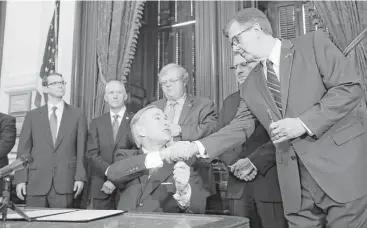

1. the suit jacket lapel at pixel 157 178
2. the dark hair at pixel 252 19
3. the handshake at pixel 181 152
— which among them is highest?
the dark hair at pixel 252 19

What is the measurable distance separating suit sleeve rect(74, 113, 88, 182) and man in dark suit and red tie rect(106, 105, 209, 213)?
1131 mm

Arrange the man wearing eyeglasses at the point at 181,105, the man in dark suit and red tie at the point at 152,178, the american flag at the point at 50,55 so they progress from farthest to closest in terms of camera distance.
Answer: the american flag at the point at 50,55 < the man wearing eyeglasses at the point at 181,105 < the man in dark suit and red tie at the point at 152,178

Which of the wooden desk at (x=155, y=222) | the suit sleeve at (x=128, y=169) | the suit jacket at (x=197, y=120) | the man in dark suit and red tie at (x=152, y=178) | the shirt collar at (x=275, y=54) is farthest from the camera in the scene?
the suit jacket at (x=197, y=120)

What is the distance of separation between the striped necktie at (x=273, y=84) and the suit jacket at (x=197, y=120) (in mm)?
958

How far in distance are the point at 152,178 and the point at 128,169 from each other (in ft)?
0.53

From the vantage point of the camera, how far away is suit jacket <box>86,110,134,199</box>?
3463 millimetres

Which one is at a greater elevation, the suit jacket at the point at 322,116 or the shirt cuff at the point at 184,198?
the suit jacket at the point at 322,116

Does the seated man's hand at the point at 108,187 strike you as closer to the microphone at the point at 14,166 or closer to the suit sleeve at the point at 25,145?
the suit sleeve at the point at 25,145

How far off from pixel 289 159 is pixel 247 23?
773 mm

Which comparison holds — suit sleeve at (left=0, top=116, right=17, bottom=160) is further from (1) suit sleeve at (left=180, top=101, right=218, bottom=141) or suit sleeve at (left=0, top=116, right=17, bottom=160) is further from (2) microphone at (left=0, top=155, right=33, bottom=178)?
(2) microphone at (left=0, top=155, right=33, bottom=178)

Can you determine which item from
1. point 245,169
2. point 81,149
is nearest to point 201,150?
point 245,169

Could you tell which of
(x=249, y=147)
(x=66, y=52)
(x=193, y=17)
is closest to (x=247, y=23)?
(x=249, y=147)

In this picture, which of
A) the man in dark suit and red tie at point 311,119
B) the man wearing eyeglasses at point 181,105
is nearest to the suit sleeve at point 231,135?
the man in dark suit and red tie at point 311,119

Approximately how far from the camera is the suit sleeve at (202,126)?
115 inches
